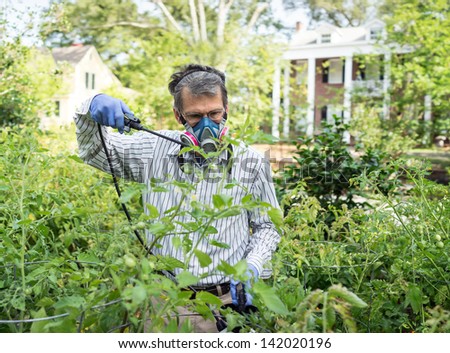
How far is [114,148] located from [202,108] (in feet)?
1.12

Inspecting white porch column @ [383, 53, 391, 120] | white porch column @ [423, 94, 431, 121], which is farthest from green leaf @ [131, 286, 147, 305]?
white porch column @ [383, 53, 391, 120]

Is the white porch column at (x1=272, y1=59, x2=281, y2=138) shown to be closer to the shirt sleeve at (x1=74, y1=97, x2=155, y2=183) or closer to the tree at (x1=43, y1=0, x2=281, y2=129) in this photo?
the tree at (x1=43, y1=0, x2=281, y2=129)

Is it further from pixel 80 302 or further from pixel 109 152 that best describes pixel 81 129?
pixel 80 302

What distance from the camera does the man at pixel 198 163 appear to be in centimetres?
179

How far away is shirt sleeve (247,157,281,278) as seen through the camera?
1708 mm

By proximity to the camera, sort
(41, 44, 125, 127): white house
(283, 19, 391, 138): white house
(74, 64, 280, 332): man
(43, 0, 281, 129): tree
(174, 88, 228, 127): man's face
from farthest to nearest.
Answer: (41, 44, 125, 127): white house
(283, 19, 391, 138): white house
(43, 0, 281, 129): tree
(174, 88, 228, 127): man's face
(74, 64, 280, 332): man

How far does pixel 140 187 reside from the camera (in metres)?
1.06

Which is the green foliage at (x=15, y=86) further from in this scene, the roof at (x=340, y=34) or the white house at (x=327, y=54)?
the roof at (x=340, y=34)

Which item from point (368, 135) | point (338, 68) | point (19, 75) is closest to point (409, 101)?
point (368, 135)

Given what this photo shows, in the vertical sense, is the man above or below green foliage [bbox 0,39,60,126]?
below

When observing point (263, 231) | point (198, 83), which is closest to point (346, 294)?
point (263, 231)

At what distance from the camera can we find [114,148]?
198 centimetres

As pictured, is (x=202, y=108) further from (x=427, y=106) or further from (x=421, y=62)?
(x=427, y=106)

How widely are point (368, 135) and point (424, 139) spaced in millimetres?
5291
